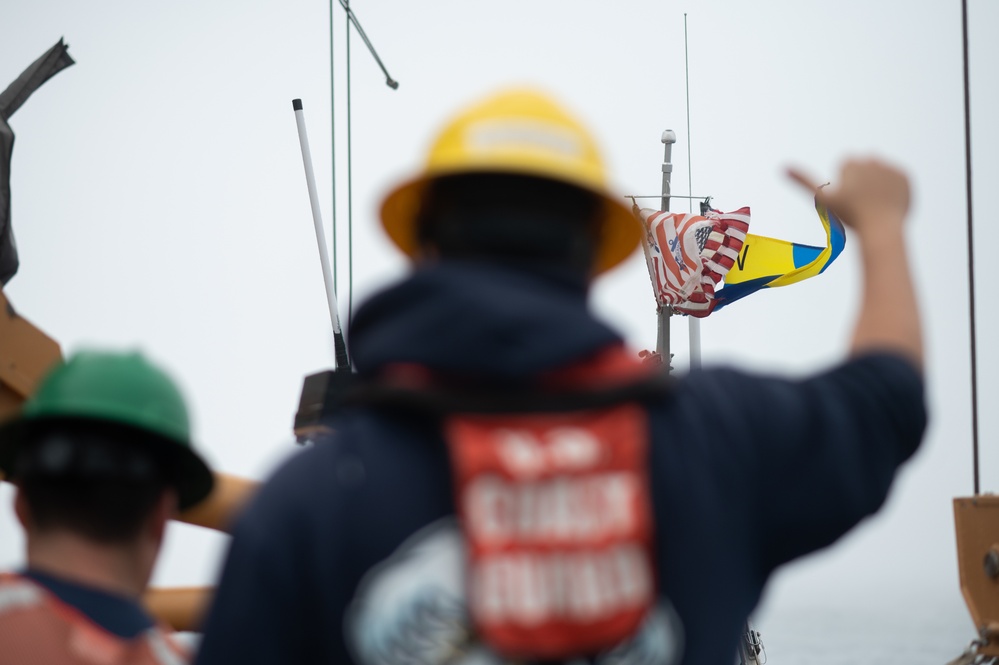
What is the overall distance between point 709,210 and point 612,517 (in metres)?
19.7

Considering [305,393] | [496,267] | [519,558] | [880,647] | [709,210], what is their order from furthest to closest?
[880,647] → [709,210] → [305,393] → [496,267] → [519,558]

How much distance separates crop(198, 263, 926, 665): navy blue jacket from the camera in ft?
4.47

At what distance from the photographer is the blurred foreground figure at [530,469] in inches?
52.2

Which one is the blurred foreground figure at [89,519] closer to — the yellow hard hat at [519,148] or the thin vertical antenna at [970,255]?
the yellow hard hat at [519,148]

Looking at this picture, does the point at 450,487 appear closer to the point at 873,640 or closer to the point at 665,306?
the point at 665,306

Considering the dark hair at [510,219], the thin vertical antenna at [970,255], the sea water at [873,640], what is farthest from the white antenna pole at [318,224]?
the sea water at [873,640]

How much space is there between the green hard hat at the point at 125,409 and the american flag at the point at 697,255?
1703cm

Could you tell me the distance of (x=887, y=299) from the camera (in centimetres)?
165

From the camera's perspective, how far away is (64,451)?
2.02 meters

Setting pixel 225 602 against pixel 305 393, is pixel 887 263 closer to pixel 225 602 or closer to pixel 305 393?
pixel 225 602

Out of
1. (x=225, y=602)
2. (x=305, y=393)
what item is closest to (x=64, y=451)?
(x=225, y=602)

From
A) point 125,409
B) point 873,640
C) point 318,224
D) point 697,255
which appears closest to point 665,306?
point 697,255

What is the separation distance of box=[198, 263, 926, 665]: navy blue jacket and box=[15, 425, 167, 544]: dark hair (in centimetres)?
68

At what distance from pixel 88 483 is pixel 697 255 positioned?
17.6 m
